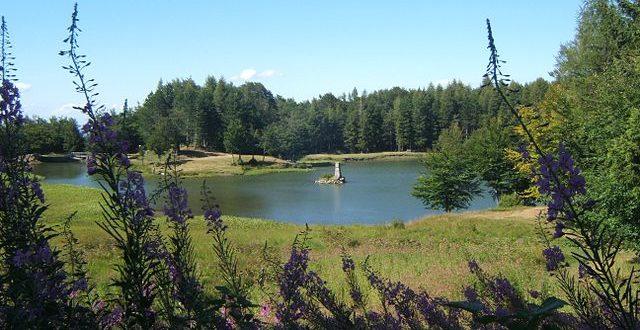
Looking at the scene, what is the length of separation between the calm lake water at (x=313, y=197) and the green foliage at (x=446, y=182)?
2490 millimetres

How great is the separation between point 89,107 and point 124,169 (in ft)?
1.36

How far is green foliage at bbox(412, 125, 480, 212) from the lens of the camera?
41000mm

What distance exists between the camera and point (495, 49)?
2.04 m

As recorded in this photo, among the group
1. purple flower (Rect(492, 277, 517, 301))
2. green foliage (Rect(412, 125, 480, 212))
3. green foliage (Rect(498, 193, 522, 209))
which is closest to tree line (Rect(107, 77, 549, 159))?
green foliage (Rect(412, 125, 480, 212))

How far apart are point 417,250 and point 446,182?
22162 millimetres

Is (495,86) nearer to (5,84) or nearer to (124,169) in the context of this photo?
(124,169)

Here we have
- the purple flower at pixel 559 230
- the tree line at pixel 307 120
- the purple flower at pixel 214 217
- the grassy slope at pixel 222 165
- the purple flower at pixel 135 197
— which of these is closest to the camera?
the purple flower at pixel 559 230

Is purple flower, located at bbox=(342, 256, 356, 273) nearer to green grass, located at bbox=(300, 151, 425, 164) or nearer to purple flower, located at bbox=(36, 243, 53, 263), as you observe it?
purple flower, located at bbox=(36, 243, 53, 263)

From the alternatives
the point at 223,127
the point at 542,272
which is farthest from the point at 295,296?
the point at 223,127

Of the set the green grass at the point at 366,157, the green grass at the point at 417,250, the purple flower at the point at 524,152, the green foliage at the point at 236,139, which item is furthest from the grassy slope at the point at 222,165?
the purple flower at the point at 524,152

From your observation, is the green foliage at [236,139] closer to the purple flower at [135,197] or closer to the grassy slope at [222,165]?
the grassy slope at [222,165]

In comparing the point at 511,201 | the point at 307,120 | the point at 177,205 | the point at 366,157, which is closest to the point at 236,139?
the point at 366,157

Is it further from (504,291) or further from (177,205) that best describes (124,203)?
(504,291)

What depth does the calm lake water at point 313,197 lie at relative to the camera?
44.0 meters
